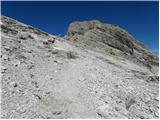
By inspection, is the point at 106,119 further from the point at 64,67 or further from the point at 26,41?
the point at 26,41

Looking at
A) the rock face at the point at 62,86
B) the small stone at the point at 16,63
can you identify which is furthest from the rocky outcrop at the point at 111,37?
the small stone at the point at 16,63

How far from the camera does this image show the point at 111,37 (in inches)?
1879

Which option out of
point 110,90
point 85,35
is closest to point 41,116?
point 110,90

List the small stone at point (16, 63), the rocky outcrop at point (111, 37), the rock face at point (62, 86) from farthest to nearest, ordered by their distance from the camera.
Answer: the rocky outcrop at point (111, 37) → the small stone at point (16, 63) → the rock face at point (62, 86)

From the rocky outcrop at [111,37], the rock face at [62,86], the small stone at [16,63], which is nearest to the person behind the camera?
the rock face at [62,86]

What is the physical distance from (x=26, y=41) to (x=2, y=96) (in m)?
11.9

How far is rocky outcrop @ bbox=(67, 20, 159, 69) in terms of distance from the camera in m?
44.5

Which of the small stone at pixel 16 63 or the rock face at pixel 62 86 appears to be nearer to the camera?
the rock face at pixel 62 86

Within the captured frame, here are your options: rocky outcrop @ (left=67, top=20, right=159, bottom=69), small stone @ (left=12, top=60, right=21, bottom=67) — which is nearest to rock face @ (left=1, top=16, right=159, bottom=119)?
small stone @ (left=12, top=60, right=21, bottom=67)

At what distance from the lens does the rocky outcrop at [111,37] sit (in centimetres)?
4453

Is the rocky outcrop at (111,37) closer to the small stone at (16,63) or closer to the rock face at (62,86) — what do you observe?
the rock face at (62,86)

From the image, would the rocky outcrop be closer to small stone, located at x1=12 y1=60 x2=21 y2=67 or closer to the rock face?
the rock face

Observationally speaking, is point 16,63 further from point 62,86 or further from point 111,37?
point 111,37

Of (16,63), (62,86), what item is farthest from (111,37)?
(62,86)
